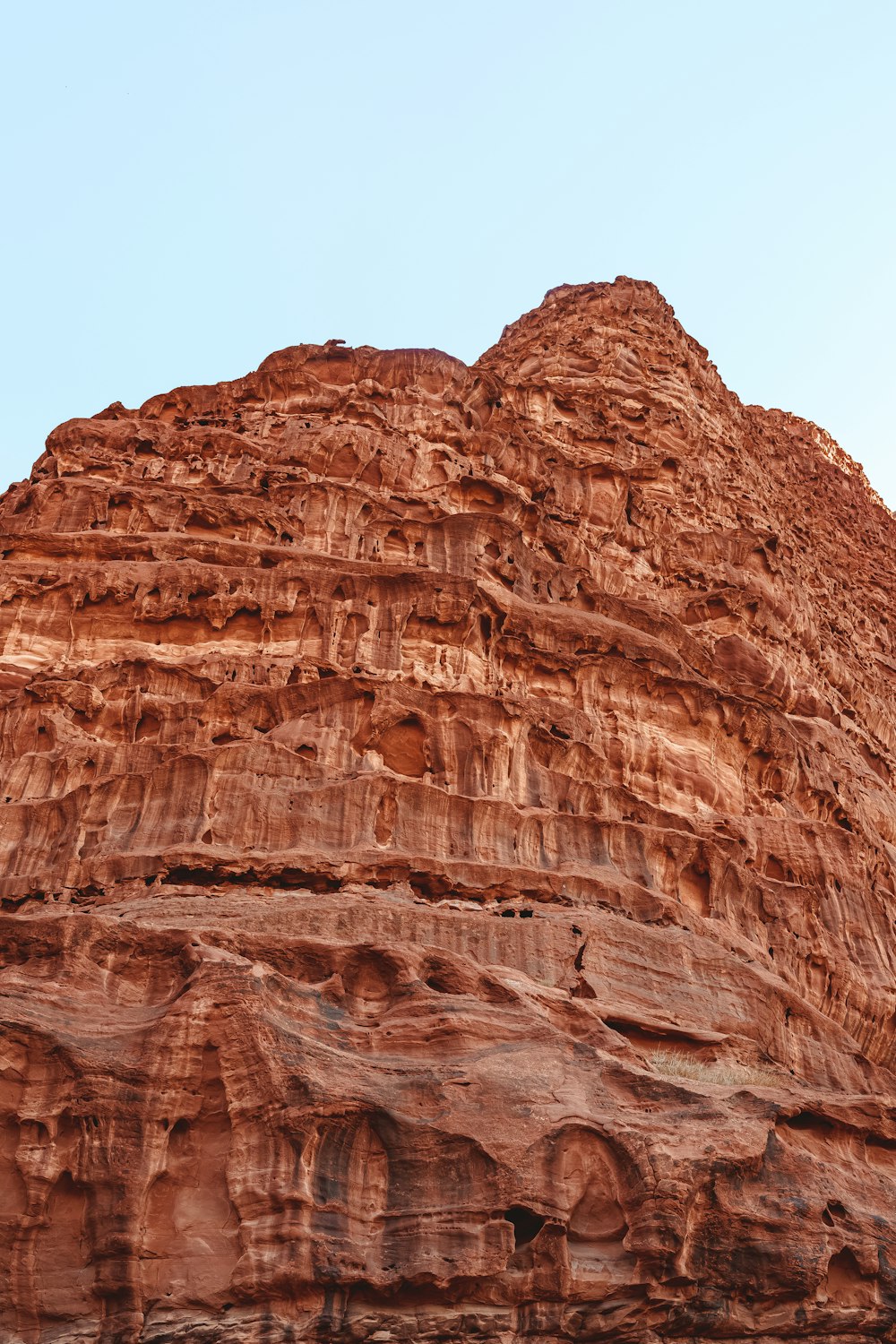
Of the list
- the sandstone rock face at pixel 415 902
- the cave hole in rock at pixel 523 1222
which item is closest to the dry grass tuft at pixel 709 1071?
the sandstone rock face at pixel 415 902

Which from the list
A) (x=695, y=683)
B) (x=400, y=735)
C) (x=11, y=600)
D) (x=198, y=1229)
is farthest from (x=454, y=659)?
(x=198, y=1229)

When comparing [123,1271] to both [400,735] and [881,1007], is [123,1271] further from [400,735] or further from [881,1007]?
[881,1007]

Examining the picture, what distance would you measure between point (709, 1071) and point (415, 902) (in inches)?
151

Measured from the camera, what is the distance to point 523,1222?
1045cm

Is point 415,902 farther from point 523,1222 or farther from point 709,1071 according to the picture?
point 523,1222

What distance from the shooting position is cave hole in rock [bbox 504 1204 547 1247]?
34.0ft

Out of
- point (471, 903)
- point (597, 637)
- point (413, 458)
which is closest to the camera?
point (471, 903)

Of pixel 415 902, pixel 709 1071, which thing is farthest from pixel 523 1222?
pixel 415 902

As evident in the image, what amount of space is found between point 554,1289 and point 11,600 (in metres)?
15.3

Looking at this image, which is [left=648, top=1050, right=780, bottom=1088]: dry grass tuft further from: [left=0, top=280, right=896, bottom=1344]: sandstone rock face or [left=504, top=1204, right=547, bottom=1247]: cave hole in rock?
[left=504, top=1204, right=547, bottom=1247]: cave hole in rock

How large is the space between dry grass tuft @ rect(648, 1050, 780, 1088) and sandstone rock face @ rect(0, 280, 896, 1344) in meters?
0.06

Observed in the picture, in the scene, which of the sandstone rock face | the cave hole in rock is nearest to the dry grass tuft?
the sandstone rock face

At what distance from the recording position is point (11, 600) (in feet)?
69.9

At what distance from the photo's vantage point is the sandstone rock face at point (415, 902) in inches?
405
